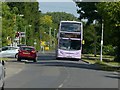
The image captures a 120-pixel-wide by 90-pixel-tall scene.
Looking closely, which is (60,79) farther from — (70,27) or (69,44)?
(69,44)

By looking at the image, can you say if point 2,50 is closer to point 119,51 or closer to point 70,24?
point 70,24

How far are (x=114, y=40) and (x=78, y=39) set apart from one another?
8963 mm

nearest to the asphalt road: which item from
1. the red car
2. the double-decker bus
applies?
the red car

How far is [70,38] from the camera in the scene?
53312 mm

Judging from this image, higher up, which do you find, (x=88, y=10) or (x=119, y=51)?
(x=88, y=10)

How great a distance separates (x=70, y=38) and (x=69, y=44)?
1098 millimetres

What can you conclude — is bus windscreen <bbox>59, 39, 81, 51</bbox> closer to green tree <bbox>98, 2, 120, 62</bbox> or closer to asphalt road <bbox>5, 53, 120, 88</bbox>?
green tree <bbox>98, 2, 120, 62</bbox>

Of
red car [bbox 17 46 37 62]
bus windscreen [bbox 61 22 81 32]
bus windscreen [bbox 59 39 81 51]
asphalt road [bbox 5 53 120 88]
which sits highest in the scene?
bus windscreen [bbox 61 22 81 32]

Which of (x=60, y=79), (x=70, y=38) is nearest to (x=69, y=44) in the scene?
(x=70, y=38)

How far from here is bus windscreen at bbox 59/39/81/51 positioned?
5367 cm

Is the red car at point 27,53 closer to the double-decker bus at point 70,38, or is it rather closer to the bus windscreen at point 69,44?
the double-decker bus at point 70,38

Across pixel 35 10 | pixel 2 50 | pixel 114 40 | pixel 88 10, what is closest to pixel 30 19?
pixel 35 10

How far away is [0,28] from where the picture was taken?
5162cm

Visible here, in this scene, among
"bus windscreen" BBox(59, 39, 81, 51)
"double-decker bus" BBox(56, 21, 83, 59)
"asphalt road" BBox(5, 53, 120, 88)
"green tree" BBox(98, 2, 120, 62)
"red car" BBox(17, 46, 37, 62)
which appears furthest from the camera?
"bus windscreen" BBox(59, 39, 81, 51)
